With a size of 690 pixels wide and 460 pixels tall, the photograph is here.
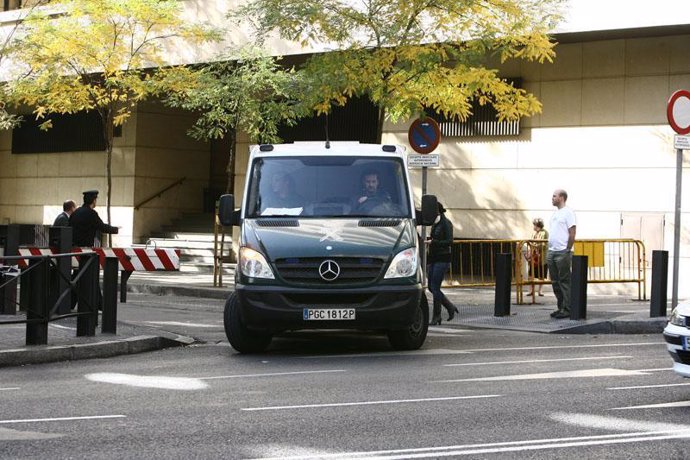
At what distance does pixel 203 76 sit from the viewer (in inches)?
1029

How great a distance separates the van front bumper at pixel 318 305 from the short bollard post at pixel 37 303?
6.84 ft

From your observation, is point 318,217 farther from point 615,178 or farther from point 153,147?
point 153,147

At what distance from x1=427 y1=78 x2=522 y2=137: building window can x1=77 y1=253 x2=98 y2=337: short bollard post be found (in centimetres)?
1262

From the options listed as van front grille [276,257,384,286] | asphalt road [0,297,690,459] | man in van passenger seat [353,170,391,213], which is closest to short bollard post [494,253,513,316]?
asphalt road [0,297,690,459]

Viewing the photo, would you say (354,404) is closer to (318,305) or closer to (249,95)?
(318,305)

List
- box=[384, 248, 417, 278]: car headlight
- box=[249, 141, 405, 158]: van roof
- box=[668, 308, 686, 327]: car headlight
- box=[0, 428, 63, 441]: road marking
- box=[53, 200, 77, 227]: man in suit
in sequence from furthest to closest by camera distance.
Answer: box=[53, 200, 77, 227]: man in suit → box=[249, 141, 405, 158]: van roof → box=[384, 248, 417, 278]: car headlight → box=[668, 308, 686, 327]: car headlight → box=[0, 428, 63, 441]: road marking

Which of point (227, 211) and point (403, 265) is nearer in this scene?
point (403, 265)

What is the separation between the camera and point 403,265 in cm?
1302

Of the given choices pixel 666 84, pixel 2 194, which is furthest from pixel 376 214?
pixel 2 194

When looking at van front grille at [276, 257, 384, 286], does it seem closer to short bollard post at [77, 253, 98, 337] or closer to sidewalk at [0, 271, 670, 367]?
sidewalk at [0, 271, 670, 367]

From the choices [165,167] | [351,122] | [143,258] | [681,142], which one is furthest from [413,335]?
[165,167]

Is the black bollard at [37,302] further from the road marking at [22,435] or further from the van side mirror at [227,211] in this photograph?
the road marking at [22,435]

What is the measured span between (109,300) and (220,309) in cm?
633

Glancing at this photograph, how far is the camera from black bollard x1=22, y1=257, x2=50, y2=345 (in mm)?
13133
